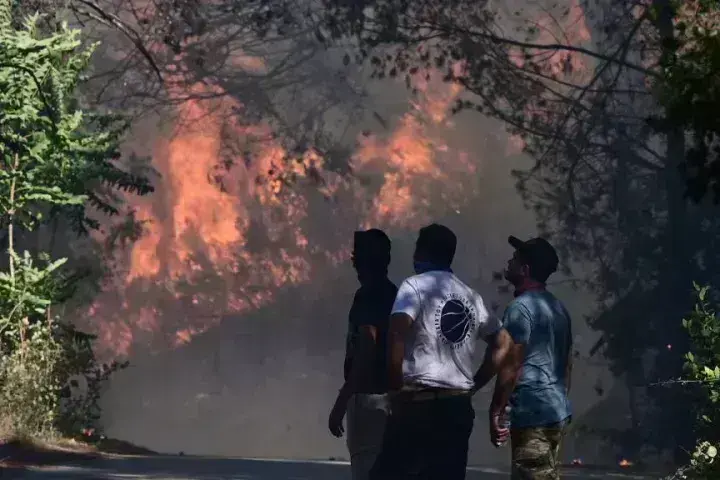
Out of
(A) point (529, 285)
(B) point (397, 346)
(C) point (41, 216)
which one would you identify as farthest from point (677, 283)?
(B) point (397, 346)

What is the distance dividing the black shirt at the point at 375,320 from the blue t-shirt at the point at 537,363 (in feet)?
2.27

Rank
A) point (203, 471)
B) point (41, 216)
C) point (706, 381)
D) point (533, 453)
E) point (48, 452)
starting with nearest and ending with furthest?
point (533, 453) → point (706, 381) → point (203, 471) → point (48, 452) → point (41, 216)

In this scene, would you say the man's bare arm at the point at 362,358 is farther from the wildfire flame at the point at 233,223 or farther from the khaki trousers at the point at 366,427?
the wildfire flame at the point at 233,223

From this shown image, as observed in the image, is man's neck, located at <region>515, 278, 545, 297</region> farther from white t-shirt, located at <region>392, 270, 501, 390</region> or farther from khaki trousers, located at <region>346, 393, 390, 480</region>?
khaki trousers, located at <region>346, 393, 390, 480</region>

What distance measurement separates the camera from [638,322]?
28422mm

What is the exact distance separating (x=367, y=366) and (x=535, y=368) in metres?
0.94

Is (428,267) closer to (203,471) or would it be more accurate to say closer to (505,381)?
(505,381)

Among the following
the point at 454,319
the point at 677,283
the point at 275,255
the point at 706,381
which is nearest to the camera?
the point at 454,319

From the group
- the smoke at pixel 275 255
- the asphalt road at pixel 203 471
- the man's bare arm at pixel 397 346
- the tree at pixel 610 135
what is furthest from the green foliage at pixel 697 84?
the smoke at pixel 275 255

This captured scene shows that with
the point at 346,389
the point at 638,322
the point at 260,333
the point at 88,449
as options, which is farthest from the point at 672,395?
the point at 260,333

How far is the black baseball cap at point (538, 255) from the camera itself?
889 centimetres

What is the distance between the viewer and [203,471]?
57.6 ft

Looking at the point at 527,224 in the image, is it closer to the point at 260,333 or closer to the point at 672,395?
the point at 260,333

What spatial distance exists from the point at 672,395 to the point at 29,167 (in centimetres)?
1128
